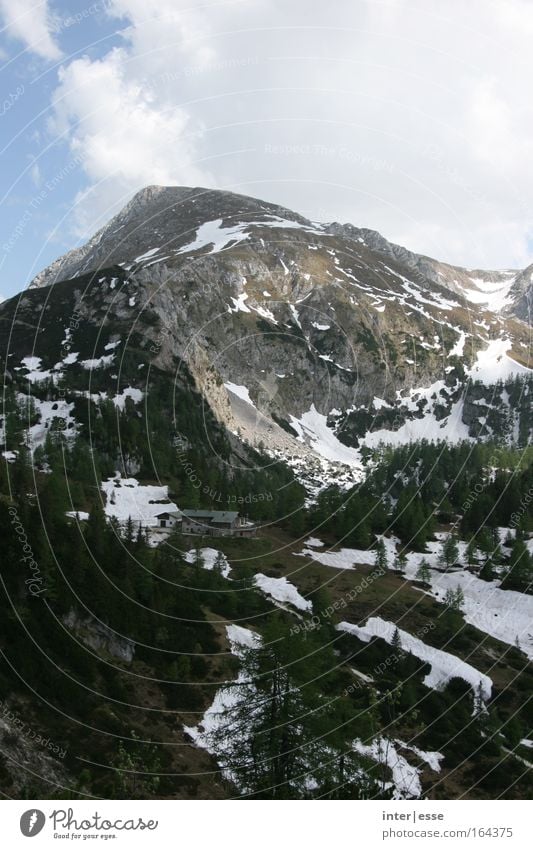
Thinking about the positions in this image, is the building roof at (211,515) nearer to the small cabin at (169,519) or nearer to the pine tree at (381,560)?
the small cabin at (169,519)

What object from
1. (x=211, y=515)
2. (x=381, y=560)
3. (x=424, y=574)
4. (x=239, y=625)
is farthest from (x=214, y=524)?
(x=239, y=625)

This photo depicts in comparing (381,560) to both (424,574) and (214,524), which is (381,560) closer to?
(424,574)

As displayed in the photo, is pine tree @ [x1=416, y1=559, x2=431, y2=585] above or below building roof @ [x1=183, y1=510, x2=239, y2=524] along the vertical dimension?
below

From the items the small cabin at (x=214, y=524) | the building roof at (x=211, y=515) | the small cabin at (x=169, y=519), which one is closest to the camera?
the small cabin at (x=169, y=519)

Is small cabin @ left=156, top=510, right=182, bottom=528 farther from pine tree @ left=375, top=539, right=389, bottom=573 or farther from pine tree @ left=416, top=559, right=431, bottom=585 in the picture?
pine tree @ left=416, top=559, right=431, bottom=585

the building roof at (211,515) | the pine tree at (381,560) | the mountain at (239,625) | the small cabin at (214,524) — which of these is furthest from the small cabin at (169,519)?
the pine tree at (381,560)

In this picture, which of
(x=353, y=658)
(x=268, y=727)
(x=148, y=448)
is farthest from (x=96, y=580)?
(x=148, y=448)

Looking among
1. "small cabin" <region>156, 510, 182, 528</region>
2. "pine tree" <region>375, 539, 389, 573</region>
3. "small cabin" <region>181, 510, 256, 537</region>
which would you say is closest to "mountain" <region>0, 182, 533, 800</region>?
"pine tree" <region>375, 539, 389, 573</region>

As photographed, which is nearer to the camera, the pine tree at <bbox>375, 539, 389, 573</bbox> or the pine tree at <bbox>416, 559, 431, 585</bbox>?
the pine tree at <bbox>416, 559, 431, 585</bbox>
